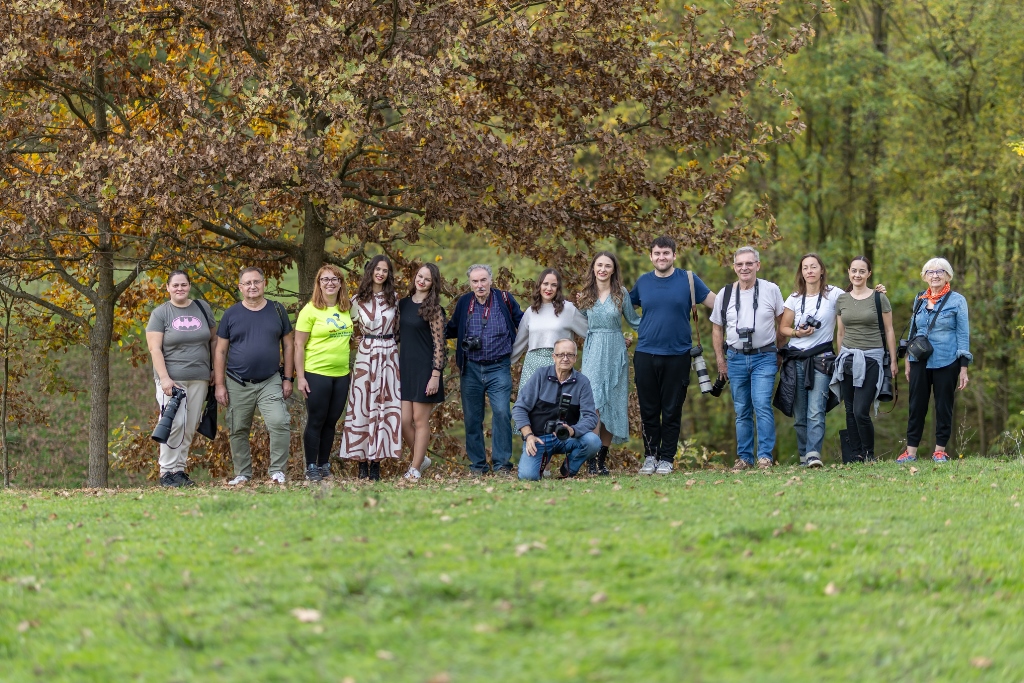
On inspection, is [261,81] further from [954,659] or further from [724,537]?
[954,659]

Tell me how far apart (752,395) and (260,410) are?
503 cm

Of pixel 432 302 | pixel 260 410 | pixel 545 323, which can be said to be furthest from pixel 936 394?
pixel 260 410

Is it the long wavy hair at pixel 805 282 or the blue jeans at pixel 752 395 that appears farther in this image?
the long wavy hair at pixel 805 282

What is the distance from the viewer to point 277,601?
5875mm

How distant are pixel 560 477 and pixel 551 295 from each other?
185 centimetres

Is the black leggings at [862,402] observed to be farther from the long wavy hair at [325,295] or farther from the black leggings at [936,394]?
the long wavy hair at [325,295]

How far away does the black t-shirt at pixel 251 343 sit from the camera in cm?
1125

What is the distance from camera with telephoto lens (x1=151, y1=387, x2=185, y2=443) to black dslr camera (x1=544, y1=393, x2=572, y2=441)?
3.61m

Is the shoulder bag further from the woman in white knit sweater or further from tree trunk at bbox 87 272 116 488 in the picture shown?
tree trunk at bbox 87 272 116 488

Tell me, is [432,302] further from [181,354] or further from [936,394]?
[936,394]

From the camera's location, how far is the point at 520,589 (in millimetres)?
5922

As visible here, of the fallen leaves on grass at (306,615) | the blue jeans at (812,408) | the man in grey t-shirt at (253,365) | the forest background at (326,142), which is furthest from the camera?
the forest background at (326,142)

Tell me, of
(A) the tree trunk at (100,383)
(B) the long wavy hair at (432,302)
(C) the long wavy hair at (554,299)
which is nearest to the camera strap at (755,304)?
(C) the long wavy hair at (554,299)

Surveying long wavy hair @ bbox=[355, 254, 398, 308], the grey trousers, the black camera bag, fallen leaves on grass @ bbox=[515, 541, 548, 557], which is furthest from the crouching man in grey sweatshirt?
fallen leaves on grass @ bbox=[515, 541, 548, 557]
